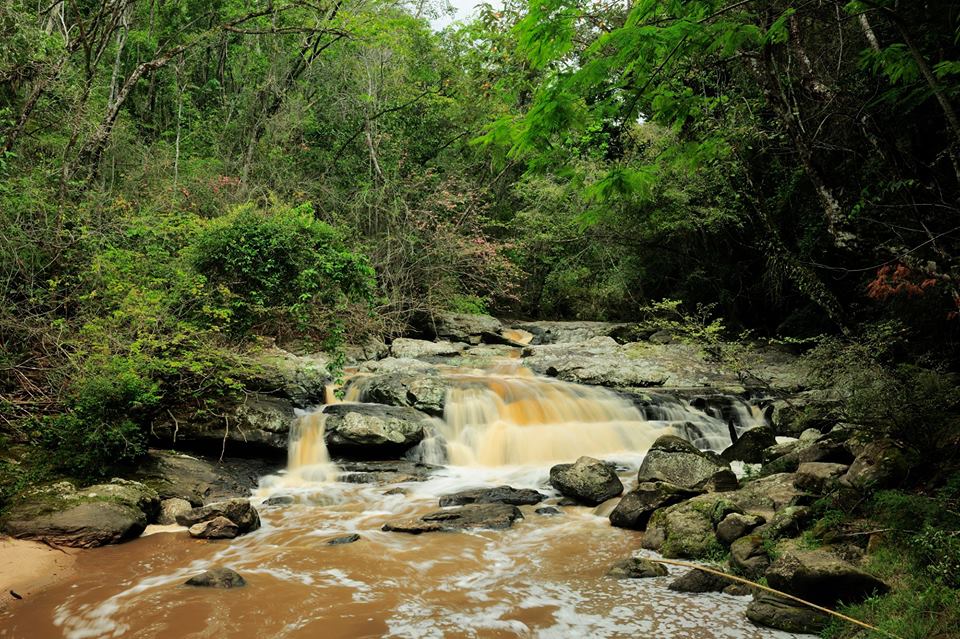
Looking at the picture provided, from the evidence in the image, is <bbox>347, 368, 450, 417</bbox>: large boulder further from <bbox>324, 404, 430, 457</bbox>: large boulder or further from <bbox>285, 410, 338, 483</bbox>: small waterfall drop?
<bbox>285, 410, 338, 483</bbox>: small waterfall drop

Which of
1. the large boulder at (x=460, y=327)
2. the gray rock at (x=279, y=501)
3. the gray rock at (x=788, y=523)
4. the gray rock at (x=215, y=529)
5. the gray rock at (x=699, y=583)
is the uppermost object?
the large boulder at (x=460, y=327)

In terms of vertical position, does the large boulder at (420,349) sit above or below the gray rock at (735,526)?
above

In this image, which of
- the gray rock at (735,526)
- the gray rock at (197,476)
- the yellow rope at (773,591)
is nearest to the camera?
the yellow rope at (773,591)

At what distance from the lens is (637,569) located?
17.1 ft

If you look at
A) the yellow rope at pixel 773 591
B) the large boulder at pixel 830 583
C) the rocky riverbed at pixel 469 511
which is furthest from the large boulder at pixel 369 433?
the large boulder at pixel 830 583

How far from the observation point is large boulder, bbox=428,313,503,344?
19.1m

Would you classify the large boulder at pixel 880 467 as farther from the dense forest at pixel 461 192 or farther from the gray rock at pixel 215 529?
the gray rock at pixel 215 529

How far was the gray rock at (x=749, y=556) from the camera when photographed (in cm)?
485

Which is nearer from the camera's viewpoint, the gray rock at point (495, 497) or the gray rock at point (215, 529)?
the gray rock at point (215, 529)

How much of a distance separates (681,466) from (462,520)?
3210 mm

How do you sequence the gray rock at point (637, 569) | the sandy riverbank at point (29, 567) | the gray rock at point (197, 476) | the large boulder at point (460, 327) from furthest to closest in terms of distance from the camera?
1. the large boulder at point (460, 327)
2. the gray rock at point (197, 476)
3. the gray rock at point (637, 569)
4. the sandy riverbank at point (29, 567)

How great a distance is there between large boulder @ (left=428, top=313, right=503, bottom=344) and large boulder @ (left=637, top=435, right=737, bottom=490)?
11042 millimetres

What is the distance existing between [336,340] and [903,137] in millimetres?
9499

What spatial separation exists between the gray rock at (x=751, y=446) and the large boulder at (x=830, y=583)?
5085mm
